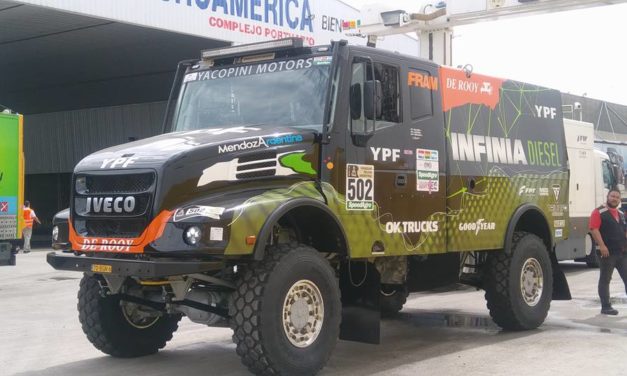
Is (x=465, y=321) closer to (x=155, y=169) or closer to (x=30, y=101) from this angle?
(x=155, y=169)

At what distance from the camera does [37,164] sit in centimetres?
4438

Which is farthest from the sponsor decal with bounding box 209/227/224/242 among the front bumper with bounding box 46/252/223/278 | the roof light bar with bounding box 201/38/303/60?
the roof light bar with bounding box 201/38/303/60

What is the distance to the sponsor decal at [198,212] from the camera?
20.9ft

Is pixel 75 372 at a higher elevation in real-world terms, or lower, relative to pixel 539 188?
lower

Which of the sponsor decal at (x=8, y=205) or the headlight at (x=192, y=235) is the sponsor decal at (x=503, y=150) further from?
the sponsor decal at (x=8, y=205)

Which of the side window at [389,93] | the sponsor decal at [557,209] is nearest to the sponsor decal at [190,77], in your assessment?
the side window at [389,93]

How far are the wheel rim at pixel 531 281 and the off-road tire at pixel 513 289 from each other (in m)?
0.03

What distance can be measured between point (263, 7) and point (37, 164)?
74.4 ft

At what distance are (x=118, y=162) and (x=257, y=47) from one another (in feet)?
6.58

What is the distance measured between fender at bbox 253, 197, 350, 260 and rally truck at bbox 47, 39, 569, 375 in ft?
0.06

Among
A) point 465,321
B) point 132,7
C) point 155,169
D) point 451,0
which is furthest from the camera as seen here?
point 132,7

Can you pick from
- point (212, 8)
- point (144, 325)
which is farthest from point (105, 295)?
point (212, 8)

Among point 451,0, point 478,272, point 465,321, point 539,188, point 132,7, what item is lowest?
point 465,321

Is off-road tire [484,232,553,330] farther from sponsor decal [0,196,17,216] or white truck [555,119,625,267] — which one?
sponsor decal [0,196,17,216]
